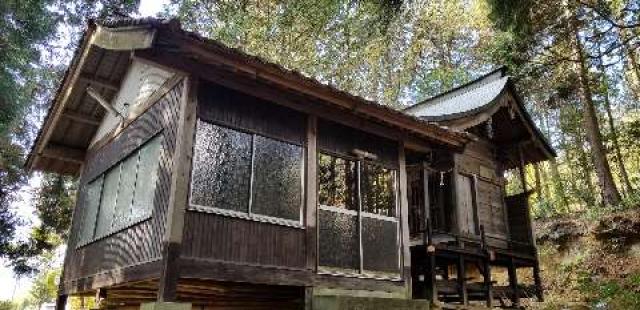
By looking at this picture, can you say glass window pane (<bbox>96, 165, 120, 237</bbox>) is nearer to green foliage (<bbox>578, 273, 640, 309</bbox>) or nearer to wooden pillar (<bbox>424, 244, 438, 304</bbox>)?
wooden pillar (<bbox>424, 244, 438, 304</bbox>)

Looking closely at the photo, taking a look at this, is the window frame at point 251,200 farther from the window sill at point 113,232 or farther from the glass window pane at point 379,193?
the glass window pane at point 379,193

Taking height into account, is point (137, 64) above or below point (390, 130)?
above

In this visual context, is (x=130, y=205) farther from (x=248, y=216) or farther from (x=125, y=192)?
(x=248, y=216)

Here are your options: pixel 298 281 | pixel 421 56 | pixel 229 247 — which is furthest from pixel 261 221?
pixel 421 56

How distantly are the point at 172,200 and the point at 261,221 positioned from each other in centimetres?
141

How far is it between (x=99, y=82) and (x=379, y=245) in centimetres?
660

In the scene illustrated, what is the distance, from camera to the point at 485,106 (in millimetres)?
12305

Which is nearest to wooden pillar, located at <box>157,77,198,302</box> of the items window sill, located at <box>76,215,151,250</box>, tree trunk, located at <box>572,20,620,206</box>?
window sill, located at <box>76,215,151,250</box>

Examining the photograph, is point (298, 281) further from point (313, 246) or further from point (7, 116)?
point (7, 116)

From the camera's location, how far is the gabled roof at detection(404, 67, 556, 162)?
1195 centimetres

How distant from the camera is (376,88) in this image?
1257 inches

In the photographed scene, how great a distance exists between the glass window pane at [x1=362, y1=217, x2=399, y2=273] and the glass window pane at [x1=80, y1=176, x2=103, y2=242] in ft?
17.5

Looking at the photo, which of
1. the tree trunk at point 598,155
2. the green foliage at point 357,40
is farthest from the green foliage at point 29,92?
the tree trunk at point 598,155

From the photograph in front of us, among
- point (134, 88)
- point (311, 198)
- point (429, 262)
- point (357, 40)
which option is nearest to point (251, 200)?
point (311, 198)
